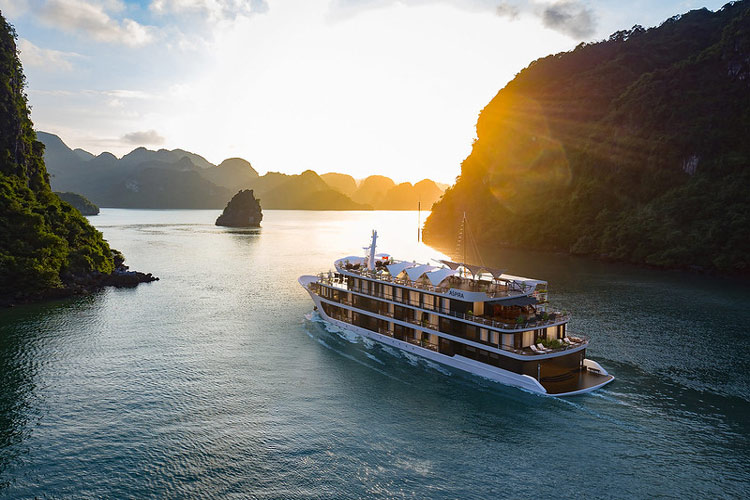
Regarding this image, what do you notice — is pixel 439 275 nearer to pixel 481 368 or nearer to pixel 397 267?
pixel 397 267

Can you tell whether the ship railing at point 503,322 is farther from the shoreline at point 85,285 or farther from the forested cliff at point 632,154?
the forested cliff at point 632,154

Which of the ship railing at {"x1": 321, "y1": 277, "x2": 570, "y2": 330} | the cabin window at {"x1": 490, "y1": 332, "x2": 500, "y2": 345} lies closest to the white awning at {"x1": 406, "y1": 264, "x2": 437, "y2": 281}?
the ship railing at {"x1": 321, "y1": 277, "x2": 570, "y2": 330}

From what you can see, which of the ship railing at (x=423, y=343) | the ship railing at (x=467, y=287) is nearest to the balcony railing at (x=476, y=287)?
the ship railing at (x=467, y=287)

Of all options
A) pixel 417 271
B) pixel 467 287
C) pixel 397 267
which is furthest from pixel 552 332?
pixel 397 267

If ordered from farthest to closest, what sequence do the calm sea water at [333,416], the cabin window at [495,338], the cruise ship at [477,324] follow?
the cabin window at [495,338], the cruise ship at [477,324], the calm sea water at [333,416]

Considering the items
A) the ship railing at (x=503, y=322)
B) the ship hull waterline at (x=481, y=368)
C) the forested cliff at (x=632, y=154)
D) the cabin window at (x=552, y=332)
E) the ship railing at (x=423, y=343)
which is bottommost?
the ship hull waterline at (x=481, y=368)

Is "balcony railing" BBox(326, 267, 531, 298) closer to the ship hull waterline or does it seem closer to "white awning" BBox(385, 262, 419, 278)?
"white awning" BBox(385, 262, 419, 278)
